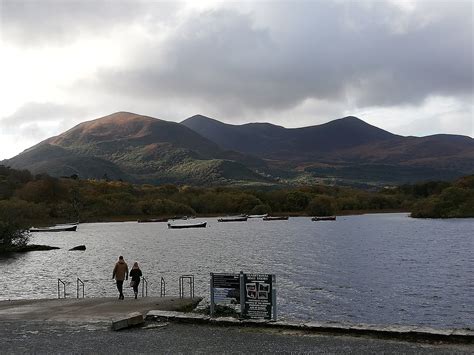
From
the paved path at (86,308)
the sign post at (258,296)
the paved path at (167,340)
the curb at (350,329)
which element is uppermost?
the sign post at (258,296)

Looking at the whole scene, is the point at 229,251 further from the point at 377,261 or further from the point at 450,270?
the point at 450,270

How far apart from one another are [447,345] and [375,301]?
25.9 metres

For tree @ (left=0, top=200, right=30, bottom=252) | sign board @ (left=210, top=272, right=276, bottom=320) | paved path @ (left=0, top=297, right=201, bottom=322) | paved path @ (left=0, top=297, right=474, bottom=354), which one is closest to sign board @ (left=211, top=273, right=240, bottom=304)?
sign board @ (left=210, top=272, right=276, bottom=320)

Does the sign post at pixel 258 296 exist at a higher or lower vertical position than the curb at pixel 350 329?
higher

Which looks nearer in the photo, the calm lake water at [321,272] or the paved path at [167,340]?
the paved path at [167,340]

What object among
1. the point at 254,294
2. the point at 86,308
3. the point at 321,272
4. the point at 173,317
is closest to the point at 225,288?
the point at 254,294

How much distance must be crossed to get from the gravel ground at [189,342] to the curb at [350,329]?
37 cm

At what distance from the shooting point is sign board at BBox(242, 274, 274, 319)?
66.4 feet

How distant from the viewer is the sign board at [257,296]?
20.2 meters

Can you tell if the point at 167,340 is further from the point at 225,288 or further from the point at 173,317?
the point at 225,288

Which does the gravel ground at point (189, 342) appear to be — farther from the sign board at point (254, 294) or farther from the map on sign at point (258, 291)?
the map on sign at point (258, 291)

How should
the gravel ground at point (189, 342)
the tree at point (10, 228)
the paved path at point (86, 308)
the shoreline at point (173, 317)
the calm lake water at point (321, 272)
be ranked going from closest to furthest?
1. the gravel ground at point (189, 342)
2. the shoreline at point (173, 317)
3. the paved path at point (86, 308)
4. the calm lake water at point (321, 272)
5. the tree at point (10, 228)

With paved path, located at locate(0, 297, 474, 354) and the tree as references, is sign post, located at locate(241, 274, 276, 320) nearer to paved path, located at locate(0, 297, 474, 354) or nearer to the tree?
paved path, located at locate(0, 297, 474, 354)

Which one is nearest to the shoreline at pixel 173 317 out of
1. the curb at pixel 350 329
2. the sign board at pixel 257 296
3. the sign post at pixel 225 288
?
the curb at pixel 350 329
